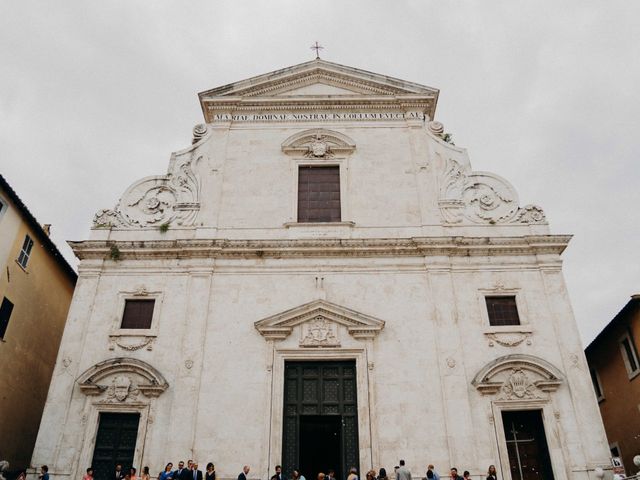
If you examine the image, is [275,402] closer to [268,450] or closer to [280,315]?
[268,450]

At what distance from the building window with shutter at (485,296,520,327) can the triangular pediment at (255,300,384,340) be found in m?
3.28

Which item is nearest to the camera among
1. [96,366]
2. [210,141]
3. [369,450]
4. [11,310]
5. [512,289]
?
[369,450]

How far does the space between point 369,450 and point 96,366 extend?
7.73m

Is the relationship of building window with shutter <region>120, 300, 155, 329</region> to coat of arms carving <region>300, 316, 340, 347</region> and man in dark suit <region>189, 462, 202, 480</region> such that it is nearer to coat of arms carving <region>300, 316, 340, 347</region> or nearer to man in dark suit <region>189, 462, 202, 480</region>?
coat of arms carving <region>300, 316, 340, 347</region>

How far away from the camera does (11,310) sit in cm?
1784

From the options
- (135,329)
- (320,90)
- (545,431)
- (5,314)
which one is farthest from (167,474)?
(320,90)

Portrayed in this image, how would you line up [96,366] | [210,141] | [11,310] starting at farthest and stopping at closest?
[210,141]
[11,310]
[96,366]

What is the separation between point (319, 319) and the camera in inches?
639

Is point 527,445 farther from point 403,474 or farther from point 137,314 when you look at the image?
point 137,314

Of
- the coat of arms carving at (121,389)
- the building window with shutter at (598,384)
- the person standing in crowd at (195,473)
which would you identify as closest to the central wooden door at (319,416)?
the person standing in crowd at (195,473)

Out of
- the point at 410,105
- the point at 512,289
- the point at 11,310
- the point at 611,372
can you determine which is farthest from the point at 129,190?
the point at 611,372

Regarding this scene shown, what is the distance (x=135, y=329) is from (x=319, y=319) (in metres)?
5.35

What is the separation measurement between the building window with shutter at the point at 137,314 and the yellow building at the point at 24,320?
4.10 m

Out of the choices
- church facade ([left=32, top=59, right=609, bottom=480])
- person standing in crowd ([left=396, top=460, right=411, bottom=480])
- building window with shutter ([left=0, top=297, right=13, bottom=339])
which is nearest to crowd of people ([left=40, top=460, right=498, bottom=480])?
person standing in crowd ([left=396, top=460, right=411, bottom=480])
